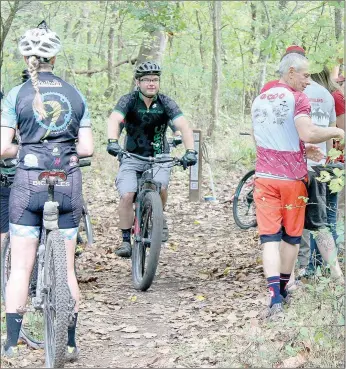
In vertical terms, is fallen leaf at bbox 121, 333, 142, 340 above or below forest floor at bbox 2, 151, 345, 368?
below

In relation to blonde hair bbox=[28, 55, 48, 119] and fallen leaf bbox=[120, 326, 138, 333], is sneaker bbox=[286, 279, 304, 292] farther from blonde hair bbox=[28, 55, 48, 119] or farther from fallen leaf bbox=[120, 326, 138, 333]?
blonde hair bbox=[28, 55, 48, 119]

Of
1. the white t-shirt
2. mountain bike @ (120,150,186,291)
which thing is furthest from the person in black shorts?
the white t-shirt

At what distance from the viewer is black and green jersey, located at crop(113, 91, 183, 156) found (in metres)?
7.94

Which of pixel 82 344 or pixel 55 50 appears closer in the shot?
pixel 55 50

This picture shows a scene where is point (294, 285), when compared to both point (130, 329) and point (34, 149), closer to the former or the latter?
point (130, 329)

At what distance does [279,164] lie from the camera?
620 centimetres

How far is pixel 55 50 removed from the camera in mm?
5066

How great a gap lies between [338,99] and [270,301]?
8.48ft

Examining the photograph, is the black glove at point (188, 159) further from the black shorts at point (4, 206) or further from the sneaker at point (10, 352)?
the sneaker at point (10, 352)

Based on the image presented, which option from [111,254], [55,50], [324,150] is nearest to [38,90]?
[55,50]

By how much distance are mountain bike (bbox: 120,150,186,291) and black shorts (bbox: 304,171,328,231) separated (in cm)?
152

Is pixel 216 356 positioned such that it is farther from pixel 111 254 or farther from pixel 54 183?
pixel 111 254

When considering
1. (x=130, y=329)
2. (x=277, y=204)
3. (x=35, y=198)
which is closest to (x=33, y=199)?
(x=35, y=198)

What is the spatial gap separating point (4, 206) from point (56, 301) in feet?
6.01
